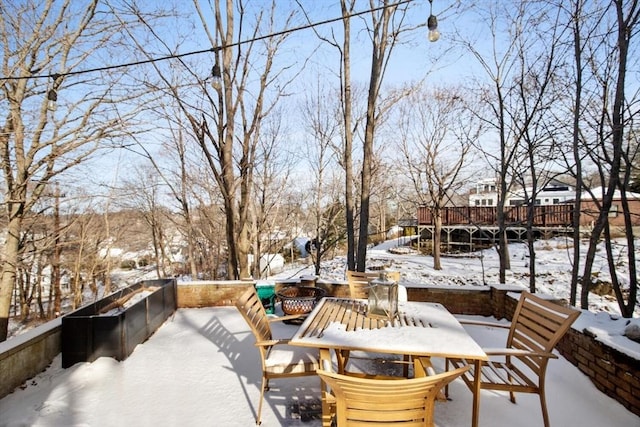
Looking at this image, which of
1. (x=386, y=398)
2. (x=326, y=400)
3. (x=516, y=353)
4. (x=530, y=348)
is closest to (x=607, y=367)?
(x=530, y=348)

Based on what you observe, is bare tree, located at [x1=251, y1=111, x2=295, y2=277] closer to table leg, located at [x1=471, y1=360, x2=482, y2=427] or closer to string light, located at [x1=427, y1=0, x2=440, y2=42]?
string light, located at [x1=427, y1=0, x2=440, y2=42]

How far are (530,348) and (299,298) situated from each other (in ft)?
9.20

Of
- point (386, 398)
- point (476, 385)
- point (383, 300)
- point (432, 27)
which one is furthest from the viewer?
point (432, 27)

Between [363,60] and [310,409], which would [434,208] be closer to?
[363,60]

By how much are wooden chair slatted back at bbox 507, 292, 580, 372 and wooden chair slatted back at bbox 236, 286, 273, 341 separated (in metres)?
1.84

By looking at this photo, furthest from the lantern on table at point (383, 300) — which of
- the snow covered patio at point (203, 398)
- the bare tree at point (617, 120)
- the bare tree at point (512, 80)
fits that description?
the bare tree at point (512, 80)

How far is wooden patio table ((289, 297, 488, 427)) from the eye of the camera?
5.76ft

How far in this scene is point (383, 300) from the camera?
2.31 meters

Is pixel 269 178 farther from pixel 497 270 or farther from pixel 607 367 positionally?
→ pixel 607 367

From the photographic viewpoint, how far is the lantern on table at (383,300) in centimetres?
230

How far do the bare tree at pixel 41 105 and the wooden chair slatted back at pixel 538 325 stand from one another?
701 cm

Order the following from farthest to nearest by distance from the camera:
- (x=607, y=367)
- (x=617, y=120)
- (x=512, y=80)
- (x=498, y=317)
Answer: (x=512, y=80), (x=617, y=120), (x=498, y=317), (x=607, y=367)

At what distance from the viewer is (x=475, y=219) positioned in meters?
15.5

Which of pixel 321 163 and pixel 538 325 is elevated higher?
pixel 321 163
